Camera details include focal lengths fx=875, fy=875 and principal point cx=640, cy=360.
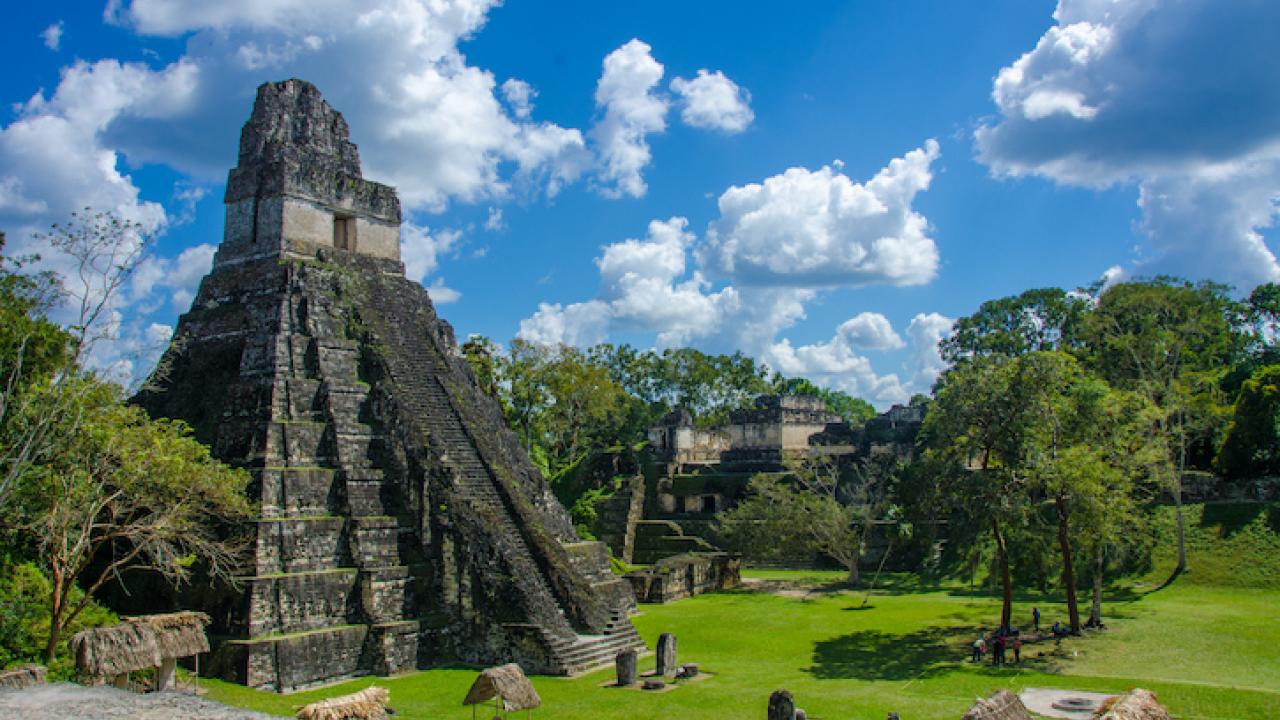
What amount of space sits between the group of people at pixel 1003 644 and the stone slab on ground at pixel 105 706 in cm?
1341

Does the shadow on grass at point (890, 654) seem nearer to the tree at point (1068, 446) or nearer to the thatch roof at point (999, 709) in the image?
the tree at point (1068, 446)

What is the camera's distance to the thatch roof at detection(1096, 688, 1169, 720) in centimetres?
949

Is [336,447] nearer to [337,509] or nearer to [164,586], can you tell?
[337,509]

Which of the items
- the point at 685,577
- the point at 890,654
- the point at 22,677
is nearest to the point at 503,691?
the point at 22,677

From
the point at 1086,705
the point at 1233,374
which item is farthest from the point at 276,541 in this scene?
the point at 1233,374

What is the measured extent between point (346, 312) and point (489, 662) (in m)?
8.62

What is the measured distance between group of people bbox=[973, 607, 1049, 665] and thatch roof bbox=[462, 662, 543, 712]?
369 inches

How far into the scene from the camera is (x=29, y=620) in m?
13.2

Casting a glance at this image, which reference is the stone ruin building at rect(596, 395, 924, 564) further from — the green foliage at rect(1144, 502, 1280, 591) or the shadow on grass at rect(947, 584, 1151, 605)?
the green foliage at rect(1144, 502, 1280, 591)

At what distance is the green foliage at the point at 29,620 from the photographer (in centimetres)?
1278

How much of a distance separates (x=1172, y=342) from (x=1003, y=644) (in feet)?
70.1

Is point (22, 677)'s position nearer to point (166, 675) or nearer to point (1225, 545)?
point (166, 675)

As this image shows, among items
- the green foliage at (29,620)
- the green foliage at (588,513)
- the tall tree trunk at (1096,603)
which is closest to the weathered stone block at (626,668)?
the green foliage at (29,620)

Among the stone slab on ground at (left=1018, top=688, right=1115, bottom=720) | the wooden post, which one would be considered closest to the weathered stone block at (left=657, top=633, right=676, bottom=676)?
the stone slab on ground at (left=1018, top=688, right=1115, bottom=720)
